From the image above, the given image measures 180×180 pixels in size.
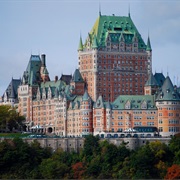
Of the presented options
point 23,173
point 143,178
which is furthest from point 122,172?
point 23,173

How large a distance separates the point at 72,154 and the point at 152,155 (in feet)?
47.6

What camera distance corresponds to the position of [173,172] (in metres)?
185

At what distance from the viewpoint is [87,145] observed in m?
198

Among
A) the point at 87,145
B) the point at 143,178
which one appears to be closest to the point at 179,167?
the point at 143,178

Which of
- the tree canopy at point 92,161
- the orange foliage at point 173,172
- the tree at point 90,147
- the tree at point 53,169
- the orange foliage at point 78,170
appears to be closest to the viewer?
the orange foliage at point 173,172

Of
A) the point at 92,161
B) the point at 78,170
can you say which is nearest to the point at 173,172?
the point at 92,161

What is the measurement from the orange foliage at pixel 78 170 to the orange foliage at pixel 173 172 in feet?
45.0

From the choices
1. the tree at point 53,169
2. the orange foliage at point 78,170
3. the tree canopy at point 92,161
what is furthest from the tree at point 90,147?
the tree at point 53,169

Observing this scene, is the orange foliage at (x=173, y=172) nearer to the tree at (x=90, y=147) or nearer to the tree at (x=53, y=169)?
the tree at (x=90, y=147)

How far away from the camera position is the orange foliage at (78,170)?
18825cm

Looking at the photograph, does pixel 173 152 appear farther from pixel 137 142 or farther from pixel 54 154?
pixel 54 154

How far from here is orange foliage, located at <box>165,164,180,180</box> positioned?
184 metres

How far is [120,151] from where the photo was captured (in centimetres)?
19262

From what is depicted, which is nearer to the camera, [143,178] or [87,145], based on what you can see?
[143,178]
